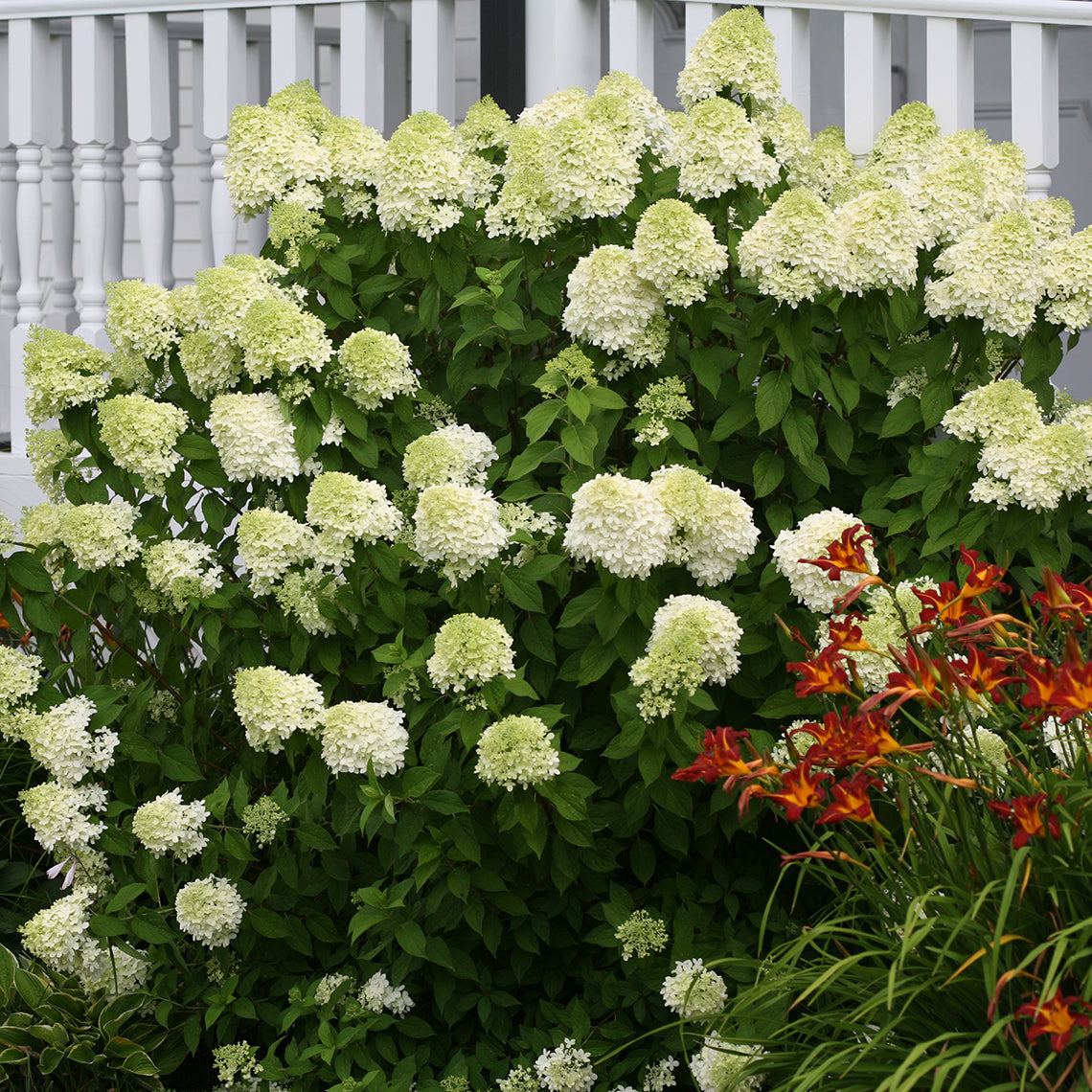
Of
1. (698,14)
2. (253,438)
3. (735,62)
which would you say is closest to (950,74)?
(698,14)

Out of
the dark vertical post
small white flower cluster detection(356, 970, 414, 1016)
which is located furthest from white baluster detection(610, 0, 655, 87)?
small white flower cluster detection(356, 970, 414, 1016)

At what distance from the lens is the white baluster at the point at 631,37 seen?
11.6 ft

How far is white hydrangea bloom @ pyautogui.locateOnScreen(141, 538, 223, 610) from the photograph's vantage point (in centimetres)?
246

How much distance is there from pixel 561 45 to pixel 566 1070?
2.76m

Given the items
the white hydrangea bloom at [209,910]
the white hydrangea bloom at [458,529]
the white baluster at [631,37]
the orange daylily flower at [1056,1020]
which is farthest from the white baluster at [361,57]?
the orange daylily flower at [1056,1020]

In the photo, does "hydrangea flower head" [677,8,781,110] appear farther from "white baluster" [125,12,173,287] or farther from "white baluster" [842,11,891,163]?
"white baluster" [125,12,173,287]

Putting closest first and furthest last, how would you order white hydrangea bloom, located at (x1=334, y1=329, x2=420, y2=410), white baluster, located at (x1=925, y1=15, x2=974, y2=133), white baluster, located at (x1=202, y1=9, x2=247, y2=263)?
white hydrangea bloom, located at (x1=334, y1=329, x2=420, y2=410)
white baluster, located at (x1=925, y1=15, x2=974, y2=133)
white baluster, located at (x1=202, y1=9, x2=247, y2=263)

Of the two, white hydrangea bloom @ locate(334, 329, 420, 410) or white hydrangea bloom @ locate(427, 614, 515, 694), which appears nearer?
white hydrangea bloom @ locate(427, 614, 515, 694)

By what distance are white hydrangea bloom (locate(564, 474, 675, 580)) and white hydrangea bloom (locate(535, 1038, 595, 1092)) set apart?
91 cm

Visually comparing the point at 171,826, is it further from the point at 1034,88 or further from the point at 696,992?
the point at 1034,88

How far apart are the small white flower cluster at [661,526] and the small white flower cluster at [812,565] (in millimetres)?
88

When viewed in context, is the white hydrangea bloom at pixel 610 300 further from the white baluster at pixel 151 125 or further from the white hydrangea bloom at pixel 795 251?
the white baluster at pixel 151 125

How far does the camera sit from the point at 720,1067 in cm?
205

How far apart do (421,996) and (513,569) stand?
93 cm
